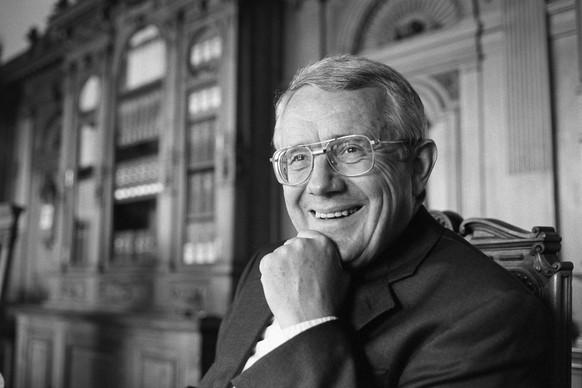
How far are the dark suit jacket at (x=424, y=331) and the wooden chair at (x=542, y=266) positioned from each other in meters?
0.06

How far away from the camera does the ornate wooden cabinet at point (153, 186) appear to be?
3264 millimetres

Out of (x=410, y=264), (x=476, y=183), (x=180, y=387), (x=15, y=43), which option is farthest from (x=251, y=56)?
(x=15, y=43)

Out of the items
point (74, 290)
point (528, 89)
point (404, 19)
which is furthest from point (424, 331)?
point (74, 290)

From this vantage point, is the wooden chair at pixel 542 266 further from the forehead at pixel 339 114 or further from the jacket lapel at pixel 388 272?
the forehead at pixel 339 114

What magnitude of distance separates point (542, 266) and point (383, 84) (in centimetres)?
50

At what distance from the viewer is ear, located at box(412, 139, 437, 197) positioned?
1.11 metres

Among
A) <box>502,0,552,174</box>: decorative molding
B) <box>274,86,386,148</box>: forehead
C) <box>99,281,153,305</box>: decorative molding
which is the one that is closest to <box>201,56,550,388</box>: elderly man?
<box>274,86,386,148</box>: forehead

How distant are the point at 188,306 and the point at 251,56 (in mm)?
1636

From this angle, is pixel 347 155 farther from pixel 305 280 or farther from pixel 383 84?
pixel 305 280

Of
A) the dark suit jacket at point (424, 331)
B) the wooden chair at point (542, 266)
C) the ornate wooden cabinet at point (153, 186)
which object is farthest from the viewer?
the ornate wooden cabinet at point (153, 186)

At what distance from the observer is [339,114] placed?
1.05 m

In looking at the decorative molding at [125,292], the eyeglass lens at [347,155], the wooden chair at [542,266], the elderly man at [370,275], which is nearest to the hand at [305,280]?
the elderly man at [370,275]

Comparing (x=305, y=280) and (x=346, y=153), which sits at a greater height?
(x=346, y=153)

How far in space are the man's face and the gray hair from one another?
0.05 ft
